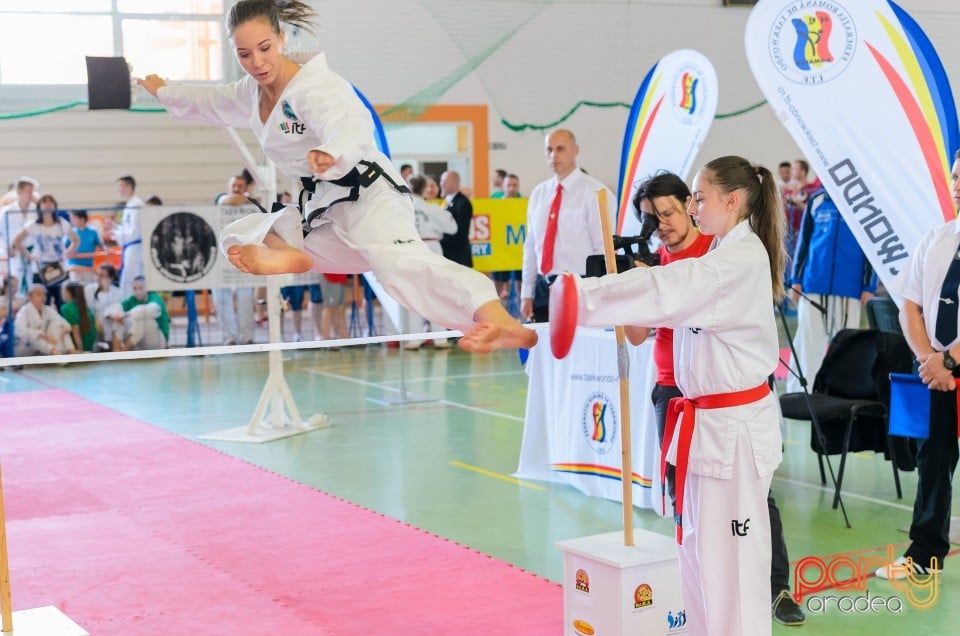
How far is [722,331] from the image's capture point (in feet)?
10.1

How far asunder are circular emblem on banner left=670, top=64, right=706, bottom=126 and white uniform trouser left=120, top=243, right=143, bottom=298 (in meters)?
5.73

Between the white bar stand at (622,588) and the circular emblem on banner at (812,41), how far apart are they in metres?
2.89

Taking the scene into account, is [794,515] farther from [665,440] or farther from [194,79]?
[194,79]

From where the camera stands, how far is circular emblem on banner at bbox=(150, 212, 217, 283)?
35.0 feet

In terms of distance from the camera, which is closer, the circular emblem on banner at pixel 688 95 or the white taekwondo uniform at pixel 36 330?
the circular emblem on banner at pixel 688 95

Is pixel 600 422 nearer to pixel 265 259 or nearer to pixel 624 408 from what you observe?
pixel 624 408

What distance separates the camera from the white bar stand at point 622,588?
3562mm

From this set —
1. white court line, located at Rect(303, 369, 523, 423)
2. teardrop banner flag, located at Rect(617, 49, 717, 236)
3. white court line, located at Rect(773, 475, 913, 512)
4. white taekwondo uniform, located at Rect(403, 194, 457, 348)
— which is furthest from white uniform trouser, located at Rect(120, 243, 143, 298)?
white court line, located at Rect(773, 475, 913, 512)

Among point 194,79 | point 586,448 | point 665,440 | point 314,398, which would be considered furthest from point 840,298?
point 194,79

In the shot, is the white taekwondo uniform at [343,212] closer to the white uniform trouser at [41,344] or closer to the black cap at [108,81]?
the black cap at [108,81]

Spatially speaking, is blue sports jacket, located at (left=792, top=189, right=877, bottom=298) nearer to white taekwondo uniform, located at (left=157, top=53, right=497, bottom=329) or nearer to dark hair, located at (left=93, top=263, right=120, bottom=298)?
white taekwondo uniform, located at (left=157, top=53, right=497, bottom=329)

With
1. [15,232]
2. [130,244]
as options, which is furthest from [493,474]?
[15,232]

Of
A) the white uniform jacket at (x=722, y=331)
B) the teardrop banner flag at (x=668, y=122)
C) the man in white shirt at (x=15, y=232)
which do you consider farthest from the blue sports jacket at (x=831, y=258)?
the man in white shirt at (x=15, y=232)

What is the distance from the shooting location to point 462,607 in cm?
434
